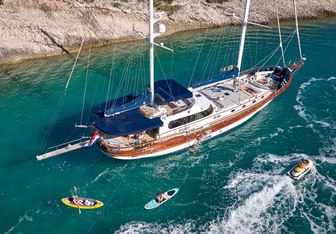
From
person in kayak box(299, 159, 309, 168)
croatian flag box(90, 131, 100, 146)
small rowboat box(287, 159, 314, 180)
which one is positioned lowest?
small rowboat box(287, 159, 314, 180)

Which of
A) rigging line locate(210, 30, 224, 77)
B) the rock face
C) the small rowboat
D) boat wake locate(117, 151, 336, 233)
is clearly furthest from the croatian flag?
the rock face

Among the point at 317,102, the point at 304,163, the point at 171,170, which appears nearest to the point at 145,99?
the point at 171,170

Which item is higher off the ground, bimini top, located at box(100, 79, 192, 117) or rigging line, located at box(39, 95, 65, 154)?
bimini top, located at box(100, 79, 192, 117)

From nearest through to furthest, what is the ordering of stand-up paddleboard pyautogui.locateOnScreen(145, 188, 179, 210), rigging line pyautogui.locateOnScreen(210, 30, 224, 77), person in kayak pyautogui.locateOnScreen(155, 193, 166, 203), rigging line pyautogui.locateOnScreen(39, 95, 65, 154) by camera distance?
stand-up paddleboard pyautogui.locateOnScreen(145, 188, 179, 210) → person in kayak pyautogui.locateOnScreen(155, 193, 166, 203) → rigging line pyautogui.locateOnScreen(39, 95, 65, 154) → rigging line pyautogui.locateOnScreen(210, 30, 224, 77)

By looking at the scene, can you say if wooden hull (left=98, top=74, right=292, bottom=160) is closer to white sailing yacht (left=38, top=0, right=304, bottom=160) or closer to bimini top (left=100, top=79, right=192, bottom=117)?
white sailing yacht (left=38, top=0, right=304, bottom=160)

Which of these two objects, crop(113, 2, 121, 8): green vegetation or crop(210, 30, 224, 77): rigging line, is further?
crop(113, 2, 121, 8): green vegetation

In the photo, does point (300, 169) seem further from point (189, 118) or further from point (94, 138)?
point (94, 138)
